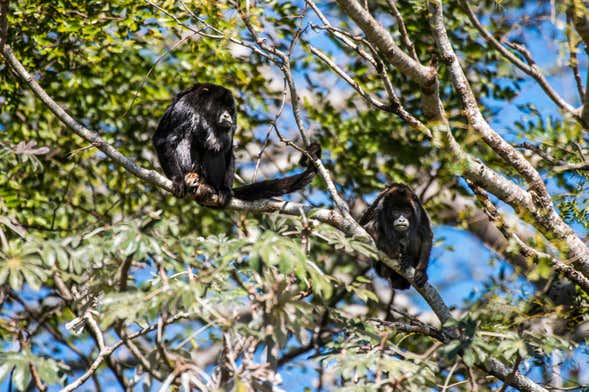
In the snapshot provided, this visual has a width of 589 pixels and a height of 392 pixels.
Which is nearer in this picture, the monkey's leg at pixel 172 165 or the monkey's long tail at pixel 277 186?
the monkey's long tail at pixel 277 186

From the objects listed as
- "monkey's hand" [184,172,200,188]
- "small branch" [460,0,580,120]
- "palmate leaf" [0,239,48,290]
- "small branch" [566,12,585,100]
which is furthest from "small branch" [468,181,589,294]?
"palmate leaf" [0,239,48,290]

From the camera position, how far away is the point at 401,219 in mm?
7379

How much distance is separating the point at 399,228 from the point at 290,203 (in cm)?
176

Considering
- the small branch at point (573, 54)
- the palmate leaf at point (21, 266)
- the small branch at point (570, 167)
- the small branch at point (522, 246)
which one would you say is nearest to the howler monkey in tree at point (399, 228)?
the small branch at point (522, 246)

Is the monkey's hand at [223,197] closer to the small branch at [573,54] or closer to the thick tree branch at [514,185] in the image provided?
the thick tree branch at [514,185]

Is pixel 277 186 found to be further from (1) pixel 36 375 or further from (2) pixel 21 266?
A: (2) pixel 21 266

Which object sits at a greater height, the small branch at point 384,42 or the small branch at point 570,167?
the small branch at point 384,42

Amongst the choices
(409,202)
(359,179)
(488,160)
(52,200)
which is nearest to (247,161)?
(359,179)

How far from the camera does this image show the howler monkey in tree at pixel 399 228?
752 cm

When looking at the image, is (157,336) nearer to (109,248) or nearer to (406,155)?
(109,248)

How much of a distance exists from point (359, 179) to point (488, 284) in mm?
2589

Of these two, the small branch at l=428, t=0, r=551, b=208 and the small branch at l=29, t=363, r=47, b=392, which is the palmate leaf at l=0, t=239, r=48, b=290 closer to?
the small branch at l=29, t=363, r=47, b=392

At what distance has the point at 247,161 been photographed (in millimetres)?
11477

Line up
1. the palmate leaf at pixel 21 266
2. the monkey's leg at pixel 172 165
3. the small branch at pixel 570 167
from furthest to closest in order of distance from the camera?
the monkey's leg at pixel 172 165, the small branch at pixel 570 167, the palmate leaf at pixel 21 266
